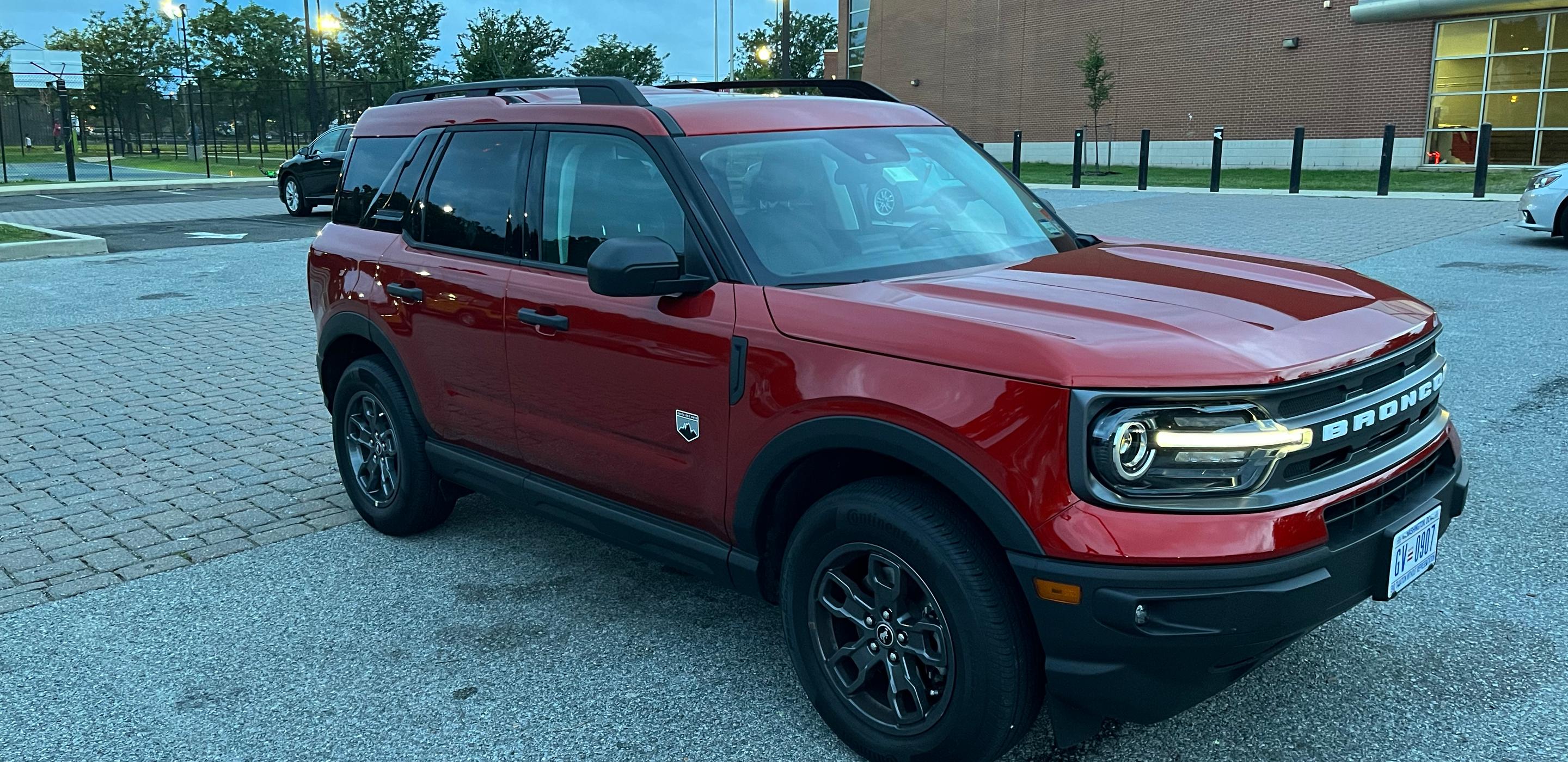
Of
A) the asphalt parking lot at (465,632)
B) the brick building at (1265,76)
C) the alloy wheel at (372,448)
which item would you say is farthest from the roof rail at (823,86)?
the brick building at (1265,76)

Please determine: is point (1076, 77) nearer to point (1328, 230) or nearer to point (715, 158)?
point (1328, 230)

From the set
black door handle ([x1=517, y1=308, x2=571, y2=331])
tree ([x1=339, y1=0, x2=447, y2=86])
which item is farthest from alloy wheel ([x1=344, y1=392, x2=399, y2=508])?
tree ([x1=339, y1=0, x2=447, y2=86])

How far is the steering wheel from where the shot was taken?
3748 mm

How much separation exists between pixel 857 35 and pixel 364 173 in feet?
186

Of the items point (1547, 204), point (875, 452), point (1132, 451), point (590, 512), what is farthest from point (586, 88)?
point (1547, 204)

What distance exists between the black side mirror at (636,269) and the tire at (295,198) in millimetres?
19577

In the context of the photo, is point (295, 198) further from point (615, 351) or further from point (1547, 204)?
point (615, 351)

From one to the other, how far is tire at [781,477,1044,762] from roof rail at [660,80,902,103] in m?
2.22

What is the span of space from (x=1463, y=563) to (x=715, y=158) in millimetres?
3140

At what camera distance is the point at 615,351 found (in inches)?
146

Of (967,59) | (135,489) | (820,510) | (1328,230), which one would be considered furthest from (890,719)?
(967,59)

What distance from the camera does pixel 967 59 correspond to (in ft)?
156

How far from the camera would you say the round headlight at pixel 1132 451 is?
260 centimetres

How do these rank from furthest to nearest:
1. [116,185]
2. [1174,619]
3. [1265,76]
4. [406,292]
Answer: [1265,76]
[116,185]
[406,292]
[1174,619]
